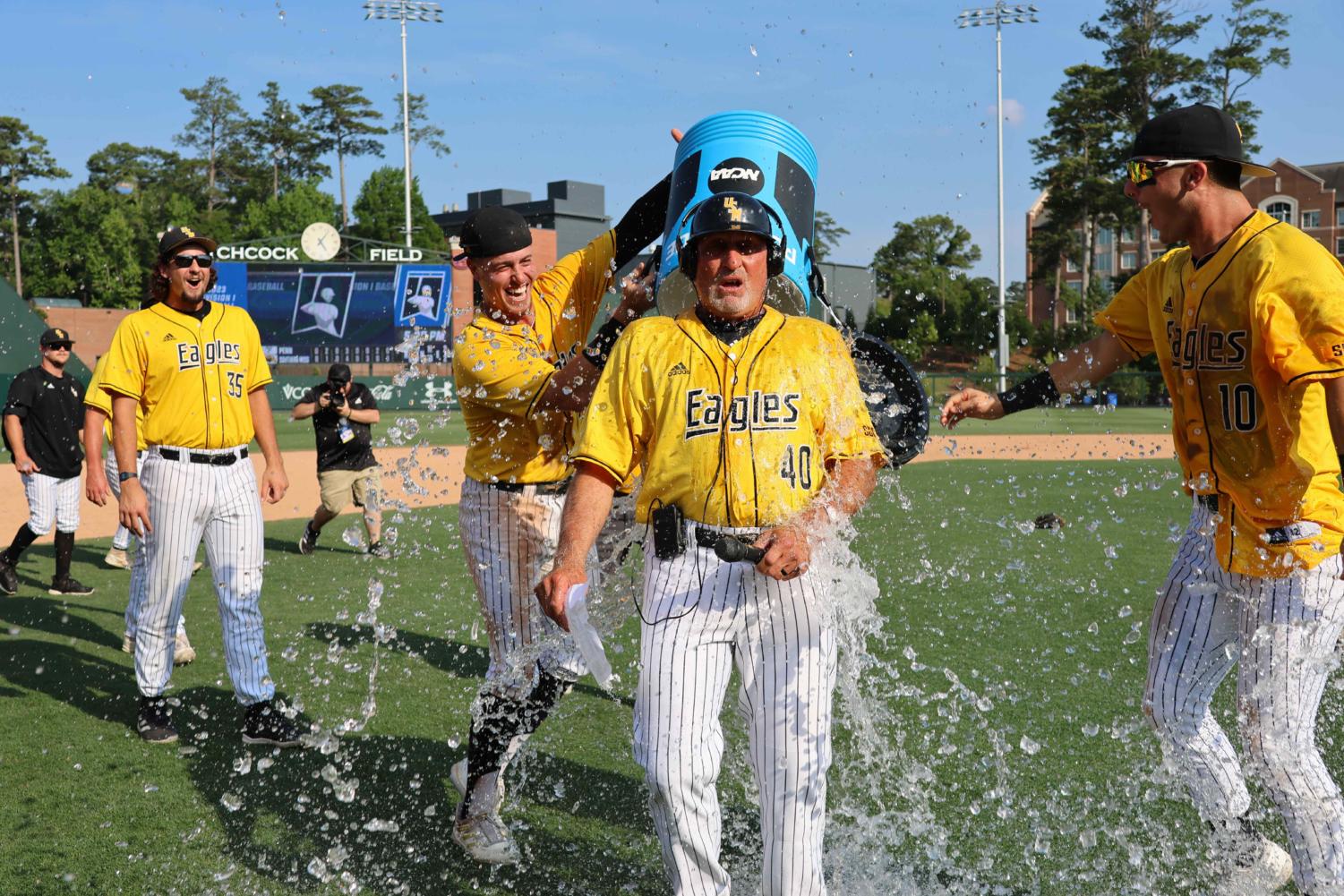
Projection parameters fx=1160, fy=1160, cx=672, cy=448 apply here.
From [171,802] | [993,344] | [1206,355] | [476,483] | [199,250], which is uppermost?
[993,344]

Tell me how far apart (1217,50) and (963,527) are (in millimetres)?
41572

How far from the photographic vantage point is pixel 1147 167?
337 centimetres

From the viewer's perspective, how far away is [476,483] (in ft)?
14.0

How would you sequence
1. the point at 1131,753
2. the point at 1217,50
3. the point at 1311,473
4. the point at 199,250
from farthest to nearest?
1. the point at 1217,50
2. the point at 199,250
3. the point at 1131,753
4. the point at 1311,473

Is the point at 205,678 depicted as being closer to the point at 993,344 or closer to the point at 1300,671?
the point at 1300,671

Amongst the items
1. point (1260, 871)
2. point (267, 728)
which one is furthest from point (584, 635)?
point (267, 728)

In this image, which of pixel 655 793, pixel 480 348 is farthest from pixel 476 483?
pixel 655 793

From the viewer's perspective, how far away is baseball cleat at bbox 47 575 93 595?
9.03 m

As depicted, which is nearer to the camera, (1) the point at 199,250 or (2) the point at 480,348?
(2) the point at 480,348

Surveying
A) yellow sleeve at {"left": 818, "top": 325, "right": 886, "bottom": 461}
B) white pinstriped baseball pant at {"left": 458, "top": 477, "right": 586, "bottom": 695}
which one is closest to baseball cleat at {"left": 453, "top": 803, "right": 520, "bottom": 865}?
white pinstriped baseball pant at {"left": 458, "top": 477, "right": 586, "bottom": 695}

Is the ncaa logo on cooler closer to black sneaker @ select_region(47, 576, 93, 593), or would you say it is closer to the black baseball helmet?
the black baseball helmet

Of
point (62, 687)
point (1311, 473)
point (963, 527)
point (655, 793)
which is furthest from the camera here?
point (963, 527)

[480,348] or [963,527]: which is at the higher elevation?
[480,348]

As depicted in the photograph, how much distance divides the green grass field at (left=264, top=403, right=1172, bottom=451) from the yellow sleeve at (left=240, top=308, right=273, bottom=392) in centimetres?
1592
